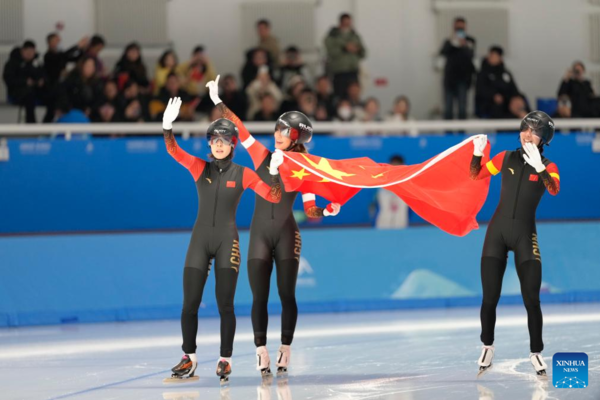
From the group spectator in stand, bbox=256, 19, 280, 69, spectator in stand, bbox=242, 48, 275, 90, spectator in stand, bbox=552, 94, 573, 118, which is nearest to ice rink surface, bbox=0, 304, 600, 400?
spectator in stand, bbox=552, 94, 573, 118

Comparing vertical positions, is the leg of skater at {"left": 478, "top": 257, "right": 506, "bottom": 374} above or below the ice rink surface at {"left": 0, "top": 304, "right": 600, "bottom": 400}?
above

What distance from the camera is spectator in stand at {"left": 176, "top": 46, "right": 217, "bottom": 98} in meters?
16.3

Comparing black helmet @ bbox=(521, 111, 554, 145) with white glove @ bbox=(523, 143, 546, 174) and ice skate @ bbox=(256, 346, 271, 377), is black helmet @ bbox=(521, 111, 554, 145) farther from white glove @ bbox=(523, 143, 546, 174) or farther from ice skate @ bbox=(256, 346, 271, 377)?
ice skate @ bbox=(256, 346, 271, 377)

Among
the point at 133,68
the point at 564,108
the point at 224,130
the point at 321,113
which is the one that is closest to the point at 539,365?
the point at 224,130

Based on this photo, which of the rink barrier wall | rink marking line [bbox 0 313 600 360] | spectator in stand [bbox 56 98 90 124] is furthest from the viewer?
spectator in stand [bbox 56 98 90 124]

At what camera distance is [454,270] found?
13.7 metres

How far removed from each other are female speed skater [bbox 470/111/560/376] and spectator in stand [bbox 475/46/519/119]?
841cm

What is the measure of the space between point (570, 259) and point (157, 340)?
6031 millimetres

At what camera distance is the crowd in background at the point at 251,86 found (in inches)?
598

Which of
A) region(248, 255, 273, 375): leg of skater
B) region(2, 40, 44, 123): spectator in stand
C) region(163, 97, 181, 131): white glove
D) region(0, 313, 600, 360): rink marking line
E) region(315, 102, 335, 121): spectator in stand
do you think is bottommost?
region(0, 313, 600, 360): rink marking line

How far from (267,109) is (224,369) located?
7.65 meters

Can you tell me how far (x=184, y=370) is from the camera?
28.0ft

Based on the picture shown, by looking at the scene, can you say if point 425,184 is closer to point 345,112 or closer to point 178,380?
point 178,380

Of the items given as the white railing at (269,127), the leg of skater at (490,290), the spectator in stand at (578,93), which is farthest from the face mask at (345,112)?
the leg of skater at (490,290)
